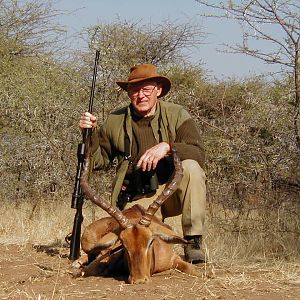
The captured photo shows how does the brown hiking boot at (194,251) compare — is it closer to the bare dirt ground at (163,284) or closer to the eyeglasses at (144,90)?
the bare dirt ground at (163,284)

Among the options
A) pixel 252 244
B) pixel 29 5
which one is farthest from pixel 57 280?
pixel 29 5

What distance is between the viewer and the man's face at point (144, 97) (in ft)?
22.1

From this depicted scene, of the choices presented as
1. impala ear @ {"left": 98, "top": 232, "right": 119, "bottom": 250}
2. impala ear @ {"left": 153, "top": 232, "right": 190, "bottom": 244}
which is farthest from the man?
impala ear @ {"left": 98, "top": 232, "right": 119, "bottom": 250}

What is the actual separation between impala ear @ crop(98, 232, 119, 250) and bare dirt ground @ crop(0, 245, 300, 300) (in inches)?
10.9

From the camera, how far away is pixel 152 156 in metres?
6.22

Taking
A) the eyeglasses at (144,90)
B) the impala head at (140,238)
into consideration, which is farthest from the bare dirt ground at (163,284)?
the eyeglasses at (144,90)

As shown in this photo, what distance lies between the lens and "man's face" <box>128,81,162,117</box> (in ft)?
22.1

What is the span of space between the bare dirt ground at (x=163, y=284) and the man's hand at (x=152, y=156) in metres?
0.98

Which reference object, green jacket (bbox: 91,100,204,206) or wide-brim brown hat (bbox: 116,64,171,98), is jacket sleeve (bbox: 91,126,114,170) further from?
wide-brim brown hat (bbox: 116,64,171,98)

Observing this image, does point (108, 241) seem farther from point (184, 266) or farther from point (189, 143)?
point (189, 143)

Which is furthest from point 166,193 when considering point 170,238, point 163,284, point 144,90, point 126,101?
point 126,101

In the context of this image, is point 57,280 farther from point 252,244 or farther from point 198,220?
point 252,244

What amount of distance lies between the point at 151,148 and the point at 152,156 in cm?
19

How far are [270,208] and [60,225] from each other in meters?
2.81
